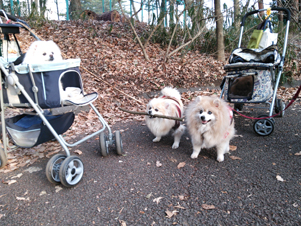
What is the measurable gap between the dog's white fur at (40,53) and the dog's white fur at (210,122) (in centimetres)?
208

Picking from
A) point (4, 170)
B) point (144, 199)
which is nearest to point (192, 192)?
point (144, 199)

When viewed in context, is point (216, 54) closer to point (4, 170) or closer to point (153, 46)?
point (153, 46)

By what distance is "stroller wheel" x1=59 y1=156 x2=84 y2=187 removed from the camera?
2.26m

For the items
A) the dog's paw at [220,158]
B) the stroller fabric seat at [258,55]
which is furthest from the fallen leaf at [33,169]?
the stroller fabric seat at [258,55]

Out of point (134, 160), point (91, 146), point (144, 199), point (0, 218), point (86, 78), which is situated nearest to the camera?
point (0, 218)

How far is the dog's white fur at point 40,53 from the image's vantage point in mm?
2717

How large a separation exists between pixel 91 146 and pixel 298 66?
872 centimetres

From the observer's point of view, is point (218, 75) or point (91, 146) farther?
point (218, 75)

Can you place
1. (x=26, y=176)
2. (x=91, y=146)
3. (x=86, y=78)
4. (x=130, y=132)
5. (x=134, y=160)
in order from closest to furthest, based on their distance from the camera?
(x=26, y=176)
(x=134, y=160)
(x=91, y=146)
(x=130, y=132)
(x=86, y=78)

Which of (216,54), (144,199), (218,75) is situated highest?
(216,54)

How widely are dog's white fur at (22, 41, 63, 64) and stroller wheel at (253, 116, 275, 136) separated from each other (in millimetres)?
3413

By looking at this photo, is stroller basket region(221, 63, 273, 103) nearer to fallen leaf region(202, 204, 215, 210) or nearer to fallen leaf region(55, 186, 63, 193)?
fallen leaf region(202, 204, 215, 210)

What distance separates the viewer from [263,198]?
217cm

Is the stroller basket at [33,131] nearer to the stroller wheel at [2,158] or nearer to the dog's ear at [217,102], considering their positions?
the stroller wheel at [2,158]
